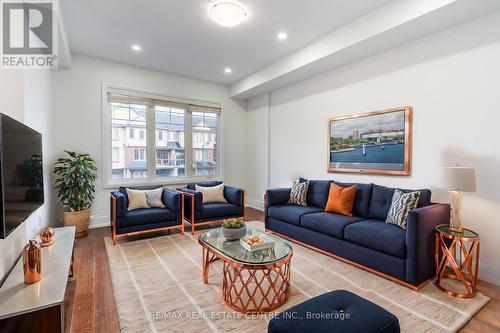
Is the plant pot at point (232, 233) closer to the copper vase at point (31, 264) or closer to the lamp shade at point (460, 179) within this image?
the copper vase at point (31, 264)

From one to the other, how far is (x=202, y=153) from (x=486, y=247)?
16.5 ft

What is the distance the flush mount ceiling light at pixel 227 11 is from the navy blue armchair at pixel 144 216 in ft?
8.56

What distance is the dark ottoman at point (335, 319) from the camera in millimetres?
1324

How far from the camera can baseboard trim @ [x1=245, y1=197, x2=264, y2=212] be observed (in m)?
6.03

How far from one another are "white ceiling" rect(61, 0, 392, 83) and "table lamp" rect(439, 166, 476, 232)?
6.73 feet

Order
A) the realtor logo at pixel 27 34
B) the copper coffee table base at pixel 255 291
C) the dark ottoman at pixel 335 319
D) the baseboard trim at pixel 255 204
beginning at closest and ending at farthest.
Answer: the dark ottoman at pixel 335 319 < the copper coffee table base at pixel 255 291 < the realtor logo at pixel 27 34 < the baseboard trim at pixel 255 204

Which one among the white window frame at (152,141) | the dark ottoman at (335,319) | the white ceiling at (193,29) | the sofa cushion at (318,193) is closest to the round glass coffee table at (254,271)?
the dark ottoman at (335,319)

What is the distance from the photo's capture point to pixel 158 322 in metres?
1.95

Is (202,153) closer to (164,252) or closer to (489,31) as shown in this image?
(164,252)

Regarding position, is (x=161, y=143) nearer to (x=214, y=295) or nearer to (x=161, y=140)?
(x=161, y=140)

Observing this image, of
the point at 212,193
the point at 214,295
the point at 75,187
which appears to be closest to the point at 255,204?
the point at 212,193

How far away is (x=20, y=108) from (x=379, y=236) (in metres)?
3.72

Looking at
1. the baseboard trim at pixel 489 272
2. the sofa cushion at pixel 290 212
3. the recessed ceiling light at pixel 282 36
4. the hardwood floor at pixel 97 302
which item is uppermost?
the recessed ceiling light at pixel 282 36

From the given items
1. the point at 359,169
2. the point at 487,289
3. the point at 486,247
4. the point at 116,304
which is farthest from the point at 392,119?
the point at 116,304
